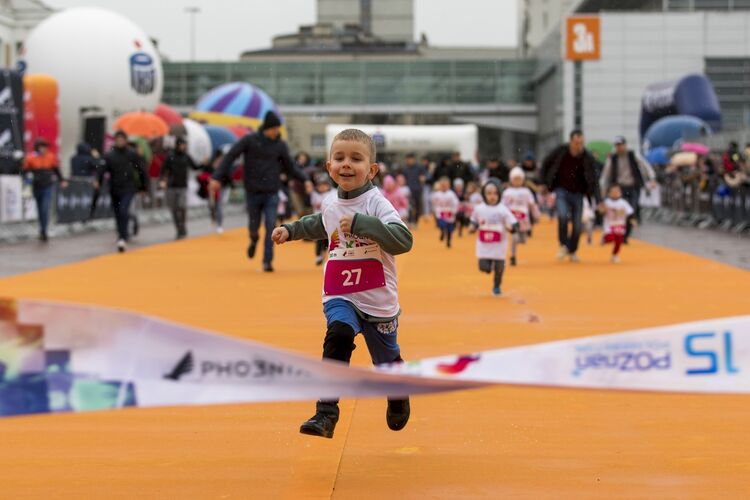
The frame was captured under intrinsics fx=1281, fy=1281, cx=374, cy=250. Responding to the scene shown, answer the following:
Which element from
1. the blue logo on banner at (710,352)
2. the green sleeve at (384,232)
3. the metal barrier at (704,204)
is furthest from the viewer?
the metal barrier at (704,204)

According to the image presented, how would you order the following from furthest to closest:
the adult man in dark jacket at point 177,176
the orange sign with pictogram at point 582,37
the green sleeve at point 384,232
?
the orange sign with pictogram at point 582,37 < the adult man in dark jacket at point 177,176 < the green sleeve at point 384,232

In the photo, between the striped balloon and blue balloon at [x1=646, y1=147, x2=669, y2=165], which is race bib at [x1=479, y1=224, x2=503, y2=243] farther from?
the striped balloon

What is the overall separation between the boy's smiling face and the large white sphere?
1412 inches


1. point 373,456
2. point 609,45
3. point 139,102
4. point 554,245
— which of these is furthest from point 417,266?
point 609,45

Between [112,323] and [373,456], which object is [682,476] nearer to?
[373,456]

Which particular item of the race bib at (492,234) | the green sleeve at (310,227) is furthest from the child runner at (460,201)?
the green sleeve at (310,227)

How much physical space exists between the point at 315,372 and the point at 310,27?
120 meters

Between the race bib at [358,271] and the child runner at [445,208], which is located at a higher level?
the race bib at [358,271]

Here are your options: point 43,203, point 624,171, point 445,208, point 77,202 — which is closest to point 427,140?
point 77,202

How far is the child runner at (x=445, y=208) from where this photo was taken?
74.7 ft

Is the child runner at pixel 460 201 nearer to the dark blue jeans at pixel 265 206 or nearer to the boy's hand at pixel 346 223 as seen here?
the dark blue jeans at pixel 265 206

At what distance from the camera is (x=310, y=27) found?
121812 mm

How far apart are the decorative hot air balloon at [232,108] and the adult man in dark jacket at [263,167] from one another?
112 feet

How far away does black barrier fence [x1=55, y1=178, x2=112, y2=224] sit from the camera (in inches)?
1032
